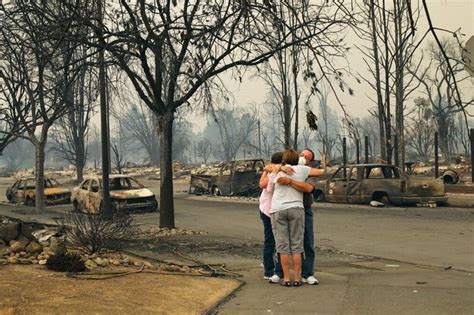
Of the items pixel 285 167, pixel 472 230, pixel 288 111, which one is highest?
pixel 288 111

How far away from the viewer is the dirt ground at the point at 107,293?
17.4ft

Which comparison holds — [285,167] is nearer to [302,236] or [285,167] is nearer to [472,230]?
[302,236]

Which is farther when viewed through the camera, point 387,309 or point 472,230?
point 472,230

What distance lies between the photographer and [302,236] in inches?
275

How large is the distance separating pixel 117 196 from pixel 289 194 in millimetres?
13389

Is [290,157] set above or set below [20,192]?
above

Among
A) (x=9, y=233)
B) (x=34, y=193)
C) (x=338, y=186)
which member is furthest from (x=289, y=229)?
(x=34, y=193)

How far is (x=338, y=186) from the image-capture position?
69.3ft

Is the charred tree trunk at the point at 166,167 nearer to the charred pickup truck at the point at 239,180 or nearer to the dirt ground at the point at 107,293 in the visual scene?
the dirt ground at the point at 107,293

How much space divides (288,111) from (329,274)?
807 inches

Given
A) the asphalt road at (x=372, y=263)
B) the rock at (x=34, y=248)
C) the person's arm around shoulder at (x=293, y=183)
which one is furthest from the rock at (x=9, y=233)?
the person's arm around shoulder at (x=293, y=183)

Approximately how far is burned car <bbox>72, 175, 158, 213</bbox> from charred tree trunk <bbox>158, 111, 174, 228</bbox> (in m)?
6.00

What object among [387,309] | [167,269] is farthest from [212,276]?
[387,309]

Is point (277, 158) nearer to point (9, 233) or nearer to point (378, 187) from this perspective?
point (9, 233)
